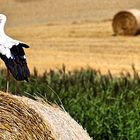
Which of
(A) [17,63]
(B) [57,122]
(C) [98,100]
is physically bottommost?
(C) [98,100]

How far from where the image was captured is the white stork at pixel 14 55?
19.2 feet

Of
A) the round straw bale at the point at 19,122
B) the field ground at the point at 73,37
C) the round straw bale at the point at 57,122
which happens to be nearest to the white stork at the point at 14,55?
the round straw bale at the point at 57,122

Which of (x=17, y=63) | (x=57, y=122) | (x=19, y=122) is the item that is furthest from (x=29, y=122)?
(x=17, y=63)

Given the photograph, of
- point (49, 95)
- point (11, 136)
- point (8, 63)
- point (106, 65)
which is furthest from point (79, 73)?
point (106, 65)

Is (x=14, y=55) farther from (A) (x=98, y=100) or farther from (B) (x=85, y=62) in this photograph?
(B) (x=85, y=62)

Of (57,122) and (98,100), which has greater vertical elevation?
(57,122)

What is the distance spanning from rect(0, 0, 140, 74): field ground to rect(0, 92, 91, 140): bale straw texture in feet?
29.7

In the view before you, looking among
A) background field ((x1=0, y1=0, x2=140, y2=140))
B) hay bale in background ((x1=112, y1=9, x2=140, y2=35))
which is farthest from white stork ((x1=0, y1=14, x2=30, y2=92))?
hay bale in background ((x1=112, y1=9, x2=140, y2=35))

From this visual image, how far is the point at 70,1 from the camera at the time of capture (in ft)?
122

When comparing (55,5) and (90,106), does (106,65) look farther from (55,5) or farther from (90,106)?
(55,5)

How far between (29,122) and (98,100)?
106 inches

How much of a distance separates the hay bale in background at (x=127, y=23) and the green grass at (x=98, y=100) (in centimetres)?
1380

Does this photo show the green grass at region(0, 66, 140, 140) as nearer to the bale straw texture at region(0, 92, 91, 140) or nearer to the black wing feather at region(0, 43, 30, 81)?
the black wing feather at region(0, 43, 30, 81)

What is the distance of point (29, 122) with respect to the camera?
534 cm
